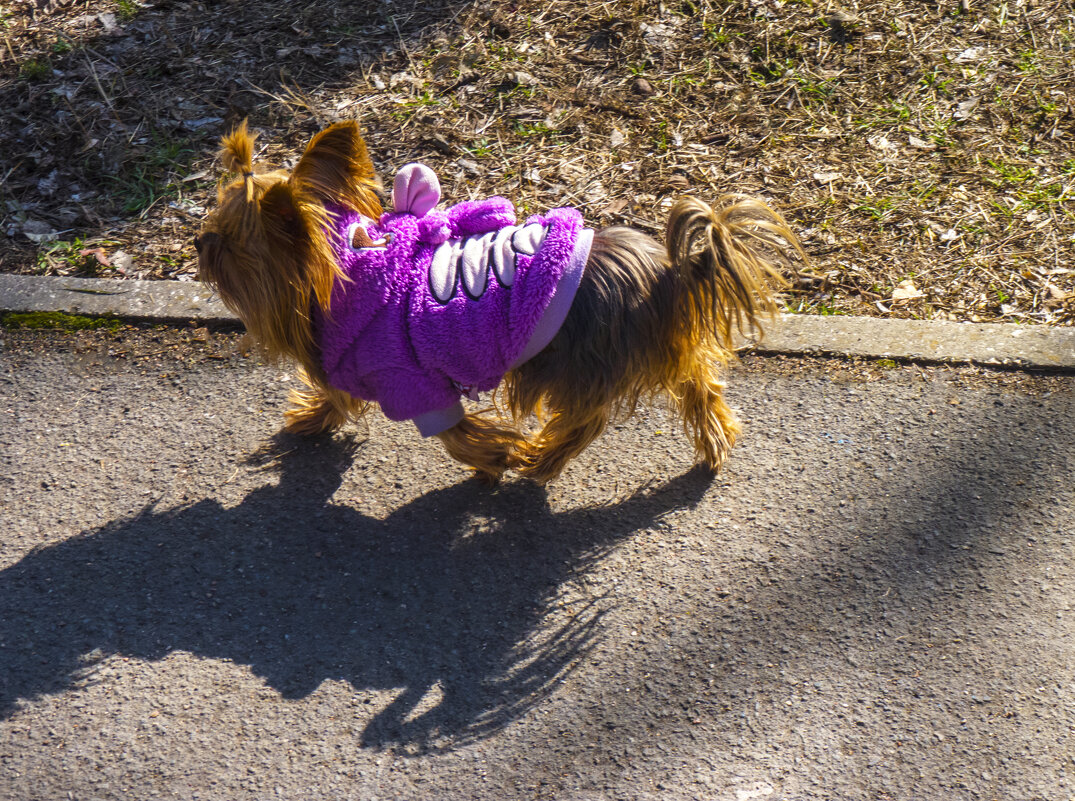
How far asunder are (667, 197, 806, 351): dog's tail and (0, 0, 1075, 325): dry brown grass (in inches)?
52.2

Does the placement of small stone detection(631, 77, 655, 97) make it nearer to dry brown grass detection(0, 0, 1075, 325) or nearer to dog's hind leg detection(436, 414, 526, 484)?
dry brown grass detection(0, 0, 1075, 325)

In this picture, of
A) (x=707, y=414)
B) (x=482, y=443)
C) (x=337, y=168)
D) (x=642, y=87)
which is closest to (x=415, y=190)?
(x=337, y=168)

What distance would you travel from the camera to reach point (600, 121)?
189 inches

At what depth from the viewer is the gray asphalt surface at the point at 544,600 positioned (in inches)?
101

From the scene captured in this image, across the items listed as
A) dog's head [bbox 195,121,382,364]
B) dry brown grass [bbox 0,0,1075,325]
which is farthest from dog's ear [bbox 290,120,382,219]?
dry brown grass [bbox 0,0,1075,325]

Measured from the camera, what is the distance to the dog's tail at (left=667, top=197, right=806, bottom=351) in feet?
8.44

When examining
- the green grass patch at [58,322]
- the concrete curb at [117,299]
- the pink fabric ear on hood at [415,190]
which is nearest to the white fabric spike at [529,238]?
the pink fabric ear on hood at [415,190]

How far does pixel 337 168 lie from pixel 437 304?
19.2 inches

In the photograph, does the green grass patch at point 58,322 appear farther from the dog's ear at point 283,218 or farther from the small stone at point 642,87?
the small stone at point 642,87

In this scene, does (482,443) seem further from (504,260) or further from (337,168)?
(337,168)

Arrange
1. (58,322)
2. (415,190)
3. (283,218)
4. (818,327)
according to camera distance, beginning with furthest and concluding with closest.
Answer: (58,322), (818,327), (415,190), (283,218)

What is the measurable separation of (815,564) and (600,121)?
2756 mm

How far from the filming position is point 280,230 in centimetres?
255

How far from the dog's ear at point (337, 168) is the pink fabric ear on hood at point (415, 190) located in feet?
0.59
